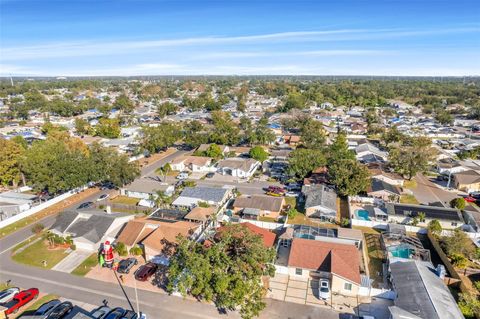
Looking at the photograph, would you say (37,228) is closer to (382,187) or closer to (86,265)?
(86,265)

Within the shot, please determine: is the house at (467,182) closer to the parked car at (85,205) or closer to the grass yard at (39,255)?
the grass yard at (39,255)

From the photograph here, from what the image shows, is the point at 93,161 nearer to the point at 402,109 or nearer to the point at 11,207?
the point at 11,207

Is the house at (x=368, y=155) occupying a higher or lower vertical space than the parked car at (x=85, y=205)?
higher

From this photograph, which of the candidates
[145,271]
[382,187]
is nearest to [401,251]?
[382,187]

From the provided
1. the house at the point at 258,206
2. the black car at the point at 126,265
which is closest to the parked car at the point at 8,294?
the black car at the point at 126,265

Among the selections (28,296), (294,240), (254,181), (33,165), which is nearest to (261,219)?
(294,240)

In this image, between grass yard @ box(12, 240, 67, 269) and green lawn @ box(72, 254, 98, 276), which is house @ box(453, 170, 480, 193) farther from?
grass yard @ box(12, 240, 67, 269)
